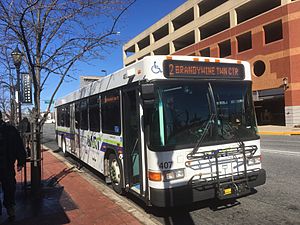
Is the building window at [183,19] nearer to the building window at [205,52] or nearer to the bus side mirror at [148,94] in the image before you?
the building window at [205,52]

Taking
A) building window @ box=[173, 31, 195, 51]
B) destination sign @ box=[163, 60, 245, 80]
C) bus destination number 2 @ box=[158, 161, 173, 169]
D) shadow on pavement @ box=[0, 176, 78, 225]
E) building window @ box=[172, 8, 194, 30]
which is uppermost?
building window @ box=[172, 8, 194, 30]

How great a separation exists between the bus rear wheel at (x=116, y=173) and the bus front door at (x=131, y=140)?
43 centimetres

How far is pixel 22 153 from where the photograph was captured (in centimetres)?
566

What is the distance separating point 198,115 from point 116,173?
2.79 meters

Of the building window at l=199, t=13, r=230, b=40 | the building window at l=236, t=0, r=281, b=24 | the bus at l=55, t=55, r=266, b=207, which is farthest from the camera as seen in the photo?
the building window at l=199, t=13, r=230, b=40

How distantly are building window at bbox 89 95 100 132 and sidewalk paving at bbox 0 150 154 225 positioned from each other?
1.54 meters

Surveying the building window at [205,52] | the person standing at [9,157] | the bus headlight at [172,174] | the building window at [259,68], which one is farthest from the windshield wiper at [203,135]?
the building window at [205,52]

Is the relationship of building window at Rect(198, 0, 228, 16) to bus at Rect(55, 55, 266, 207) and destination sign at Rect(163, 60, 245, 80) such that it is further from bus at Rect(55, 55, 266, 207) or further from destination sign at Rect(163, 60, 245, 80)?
bus at Rect(55, 55, 266, 207)

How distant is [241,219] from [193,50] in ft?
135

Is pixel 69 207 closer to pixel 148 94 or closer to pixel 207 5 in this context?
pixel 148 94

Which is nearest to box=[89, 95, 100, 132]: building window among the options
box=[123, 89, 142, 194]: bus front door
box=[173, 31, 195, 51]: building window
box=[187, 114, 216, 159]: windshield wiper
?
box=[123, 89, 142, 194]: bus front door

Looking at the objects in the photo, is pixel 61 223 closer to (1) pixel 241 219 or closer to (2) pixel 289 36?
(1) pixel 241 219

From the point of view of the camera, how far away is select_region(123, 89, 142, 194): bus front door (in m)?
6.32

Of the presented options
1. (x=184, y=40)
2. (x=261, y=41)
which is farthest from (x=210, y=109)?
(x=184, y=40)
